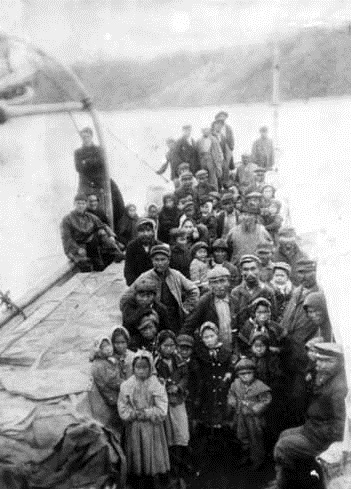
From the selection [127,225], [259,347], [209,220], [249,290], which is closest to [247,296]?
[249,290]

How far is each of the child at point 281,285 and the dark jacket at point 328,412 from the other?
138 cm

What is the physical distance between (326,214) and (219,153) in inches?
195

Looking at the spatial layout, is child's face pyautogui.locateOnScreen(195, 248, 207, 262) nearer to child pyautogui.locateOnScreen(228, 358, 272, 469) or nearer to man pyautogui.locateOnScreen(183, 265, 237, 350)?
man pyautogui.locateOnScreen(183, 265, 237, 350)

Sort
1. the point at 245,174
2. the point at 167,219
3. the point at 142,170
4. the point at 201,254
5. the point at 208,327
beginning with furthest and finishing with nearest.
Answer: the point at 142,170 → the point at 245,174 → the point at 167,219 → the point at 201,254 → the point at 208,327

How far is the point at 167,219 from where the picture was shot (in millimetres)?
7508

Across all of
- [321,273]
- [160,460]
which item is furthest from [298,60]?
[160,460]

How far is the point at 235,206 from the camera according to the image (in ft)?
26.8

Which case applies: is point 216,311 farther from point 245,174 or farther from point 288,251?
point 245,174

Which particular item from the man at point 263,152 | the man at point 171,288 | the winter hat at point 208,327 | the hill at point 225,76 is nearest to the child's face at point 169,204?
the man at point 171,288

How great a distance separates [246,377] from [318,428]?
73cm

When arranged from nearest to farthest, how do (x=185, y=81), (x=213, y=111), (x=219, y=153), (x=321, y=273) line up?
(x=321, y=273) < (x=219, y=153) < (x=185, y=81) < (x=213, y=111)

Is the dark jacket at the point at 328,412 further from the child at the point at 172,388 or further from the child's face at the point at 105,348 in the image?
the child's face at the point at 105,348

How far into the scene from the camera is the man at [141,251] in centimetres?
620

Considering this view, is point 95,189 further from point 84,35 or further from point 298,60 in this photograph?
point 298,60
